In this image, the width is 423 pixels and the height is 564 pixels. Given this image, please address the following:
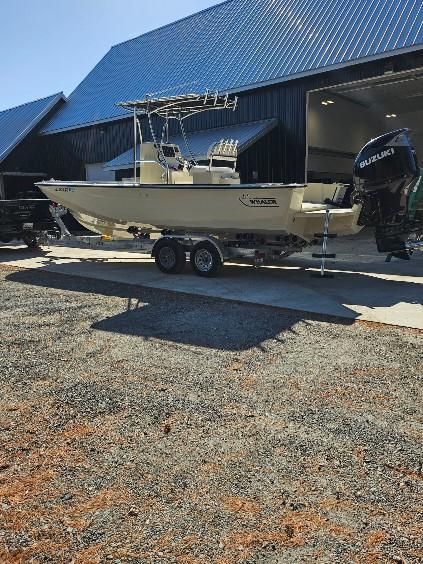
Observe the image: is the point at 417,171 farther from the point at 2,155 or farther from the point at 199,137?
the point at 2,155

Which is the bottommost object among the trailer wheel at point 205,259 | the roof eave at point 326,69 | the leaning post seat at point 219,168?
the trailer wheel at point 205,259

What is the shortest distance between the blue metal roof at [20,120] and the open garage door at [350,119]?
515 inches

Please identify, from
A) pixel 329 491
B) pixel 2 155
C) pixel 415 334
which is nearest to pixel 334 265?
pixel 415 334

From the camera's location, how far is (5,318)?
21.9 ft

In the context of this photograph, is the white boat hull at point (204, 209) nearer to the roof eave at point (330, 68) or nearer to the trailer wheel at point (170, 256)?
the trailer wheel at point (170, 256)

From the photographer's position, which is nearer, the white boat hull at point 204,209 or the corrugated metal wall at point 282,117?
the white boat hull at point 204,209

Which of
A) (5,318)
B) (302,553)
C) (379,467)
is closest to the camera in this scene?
(302,553)

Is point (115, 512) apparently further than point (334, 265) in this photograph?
No

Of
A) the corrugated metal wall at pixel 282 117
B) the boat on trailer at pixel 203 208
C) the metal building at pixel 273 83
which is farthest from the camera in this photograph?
the metal building at pixel 273 83

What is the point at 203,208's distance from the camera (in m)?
9.58

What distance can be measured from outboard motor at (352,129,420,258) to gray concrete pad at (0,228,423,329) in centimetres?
94

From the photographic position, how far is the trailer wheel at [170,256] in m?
10.1

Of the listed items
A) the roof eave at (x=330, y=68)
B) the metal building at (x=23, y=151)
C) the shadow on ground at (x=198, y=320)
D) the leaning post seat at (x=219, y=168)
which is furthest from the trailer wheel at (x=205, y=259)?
A: the metal building at (x=23, y=151)

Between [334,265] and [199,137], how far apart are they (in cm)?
798
